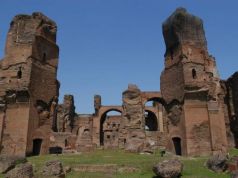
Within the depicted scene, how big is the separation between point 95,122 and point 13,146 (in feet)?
56.2

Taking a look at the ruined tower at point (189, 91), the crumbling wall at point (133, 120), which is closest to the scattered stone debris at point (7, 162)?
the crumbling wall at point (133, 120)

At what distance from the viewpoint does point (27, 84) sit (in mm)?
21219

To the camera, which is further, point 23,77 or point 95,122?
point 95,122

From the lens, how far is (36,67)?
2238 cm

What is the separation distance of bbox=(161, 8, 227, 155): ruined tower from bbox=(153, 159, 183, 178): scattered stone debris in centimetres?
970

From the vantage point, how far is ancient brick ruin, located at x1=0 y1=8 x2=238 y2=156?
819 inches

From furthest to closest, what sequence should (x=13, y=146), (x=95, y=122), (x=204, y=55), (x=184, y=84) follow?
(x=95, y=122), (x=204, y=55), (x=184, y=84), (x=13, y=146)

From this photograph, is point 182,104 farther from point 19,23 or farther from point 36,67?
point 19,23

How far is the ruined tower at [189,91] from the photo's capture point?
824 inches

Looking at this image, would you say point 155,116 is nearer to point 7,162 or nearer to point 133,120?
point 133,120

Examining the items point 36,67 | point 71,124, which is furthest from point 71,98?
point 36,67

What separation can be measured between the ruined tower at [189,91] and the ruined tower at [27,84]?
10.0 m

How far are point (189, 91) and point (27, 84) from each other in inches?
493

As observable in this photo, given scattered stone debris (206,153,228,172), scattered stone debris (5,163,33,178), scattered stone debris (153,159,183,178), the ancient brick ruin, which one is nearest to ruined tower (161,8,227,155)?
the ancient brick ruin
